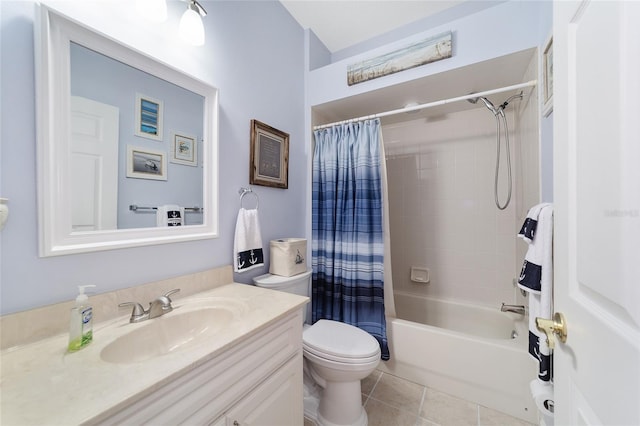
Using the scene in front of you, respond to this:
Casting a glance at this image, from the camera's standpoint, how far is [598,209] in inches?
16.9

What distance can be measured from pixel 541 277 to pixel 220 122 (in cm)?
168

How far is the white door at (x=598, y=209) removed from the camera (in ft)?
1.15

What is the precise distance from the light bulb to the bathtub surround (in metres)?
1.08

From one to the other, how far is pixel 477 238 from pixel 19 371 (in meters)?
2.64

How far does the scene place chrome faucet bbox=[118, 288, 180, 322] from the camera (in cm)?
89

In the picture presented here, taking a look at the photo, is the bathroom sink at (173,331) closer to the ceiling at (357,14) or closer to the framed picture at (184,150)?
A: the framed picture at (184,150)

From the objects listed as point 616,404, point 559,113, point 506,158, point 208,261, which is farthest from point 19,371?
point 506,158

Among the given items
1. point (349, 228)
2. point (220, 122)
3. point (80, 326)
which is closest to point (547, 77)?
point (349, 228)

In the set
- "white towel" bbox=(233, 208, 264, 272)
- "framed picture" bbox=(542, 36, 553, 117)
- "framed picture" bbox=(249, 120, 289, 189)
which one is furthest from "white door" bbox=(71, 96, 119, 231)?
"framed picture" bbox=(542, 36, 553, 117)

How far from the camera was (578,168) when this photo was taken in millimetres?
502

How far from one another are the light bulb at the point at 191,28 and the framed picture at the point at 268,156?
1.56 feet

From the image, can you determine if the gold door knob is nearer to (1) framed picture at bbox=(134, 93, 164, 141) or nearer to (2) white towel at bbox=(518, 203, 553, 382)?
(2) white towel at bbox=(518, 203, 553, 382)

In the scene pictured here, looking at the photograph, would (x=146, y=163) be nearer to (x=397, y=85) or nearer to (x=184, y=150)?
(x=184, y=150)

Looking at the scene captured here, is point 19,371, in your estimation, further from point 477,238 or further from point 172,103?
point 477,238
